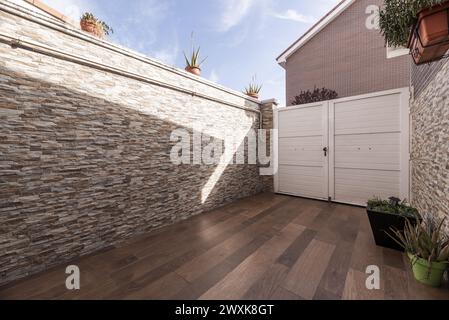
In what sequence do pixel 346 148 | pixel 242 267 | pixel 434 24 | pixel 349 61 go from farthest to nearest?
pixel 349 61 → pixel 346 148 → pixel 242 267 → pixel 434 24

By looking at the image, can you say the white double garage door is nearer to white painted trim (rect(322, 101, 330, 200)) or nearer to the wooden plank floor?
white painted trim (rect(322, 101, 330, 200))

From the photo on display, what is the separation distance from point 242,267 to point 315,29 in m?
7.03

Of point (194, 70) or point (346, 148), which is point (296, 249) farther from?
point (194, 70)

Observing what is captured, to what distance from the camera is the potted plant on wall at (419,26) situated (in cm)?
107

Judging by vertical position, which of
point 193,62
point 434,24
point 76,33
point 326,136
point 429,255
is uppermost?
point 193,62

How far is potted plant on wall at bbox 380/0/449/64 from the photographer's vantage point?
42.2 inches

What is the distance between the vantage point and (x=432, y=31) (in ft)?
3.61

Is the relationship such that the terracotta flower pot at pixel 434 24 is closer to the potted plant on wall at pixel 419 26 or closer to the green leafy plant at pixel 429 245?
the potted plant on wall at pixel 419 26

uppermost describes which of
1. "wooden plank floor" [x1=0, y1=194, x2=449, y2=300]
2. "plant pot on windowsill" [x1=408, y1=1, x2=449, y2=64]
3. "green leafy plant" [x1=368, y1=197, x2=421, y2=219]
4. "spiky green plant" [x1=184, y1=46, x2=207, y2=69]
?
"spiky green plant" [x1=184, y1=46, x2=207, y2=69]

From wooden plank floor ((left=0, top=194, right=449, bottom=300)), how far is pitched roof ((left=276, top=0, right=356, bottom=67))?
228 inches

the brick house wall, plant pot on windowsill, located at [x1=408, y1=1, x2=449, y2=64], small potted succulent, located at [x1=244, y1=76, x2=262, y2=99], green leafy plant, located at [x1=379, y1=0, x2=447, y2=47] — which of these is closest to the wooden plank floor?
plant pot on windowsill, located at [x1=408, y1=1, x2=449, y2=64]

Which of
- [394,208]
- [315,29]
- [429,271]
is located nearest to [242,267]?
[429,271]
